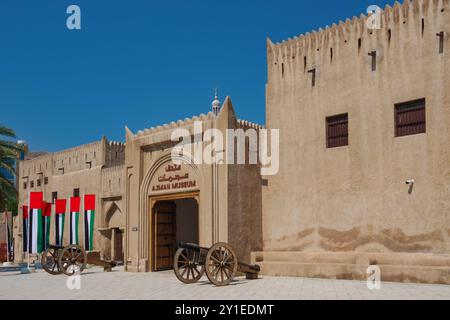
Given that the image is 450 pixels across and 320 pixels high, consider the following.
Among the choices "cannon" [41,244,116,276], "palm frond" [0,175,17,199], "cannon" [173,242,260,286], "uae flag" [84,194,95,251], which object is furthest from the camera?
"uae flag" [84,194,95,251]

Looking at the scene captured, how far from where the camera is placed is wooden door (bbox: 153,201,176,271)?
63.5 ft

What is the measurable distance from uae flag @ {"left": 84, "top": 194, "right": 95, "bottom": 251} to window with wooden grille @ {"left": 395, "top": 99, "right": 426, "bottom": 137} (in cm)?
1398

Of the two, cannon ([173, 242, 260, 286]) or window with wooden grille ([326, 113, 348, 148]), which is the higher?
window with wooden grille ([326, 113, 348, 148])

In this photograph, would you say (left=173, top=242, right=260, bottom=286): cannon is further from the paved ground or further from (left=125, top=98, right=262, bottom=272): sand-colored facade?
(left=125, top=98, right=262, bottom=272): sand-colored facade

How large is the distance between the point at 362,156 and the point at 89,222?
13042 millimetres

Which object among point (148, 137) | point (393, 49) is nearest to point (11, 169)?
point (148, 137)

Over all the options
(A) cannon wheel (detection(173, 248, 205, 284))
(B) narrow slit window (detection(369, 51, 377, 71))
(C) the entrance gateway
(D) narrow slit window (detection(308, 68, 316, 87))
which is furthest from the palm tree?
(B) narrow slit window (detection(369, 51, 377, 71))

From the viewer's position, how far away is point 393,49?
1481cm

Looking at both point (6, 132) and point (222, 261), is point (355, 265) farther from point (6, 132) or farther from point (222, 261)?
point (6, 132)

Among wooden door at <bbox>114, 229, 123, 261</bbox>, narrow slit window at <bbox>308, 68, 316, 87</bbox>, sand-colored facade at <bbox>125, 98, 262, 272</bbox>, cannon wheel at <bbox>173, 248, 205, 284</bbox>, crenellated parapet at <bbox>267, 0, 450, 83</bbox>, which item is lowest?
wooden door at <bbox>114, 229, 123, 261</bbox>

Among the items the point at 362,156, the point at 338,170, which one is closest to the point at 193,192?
the point at 338,170

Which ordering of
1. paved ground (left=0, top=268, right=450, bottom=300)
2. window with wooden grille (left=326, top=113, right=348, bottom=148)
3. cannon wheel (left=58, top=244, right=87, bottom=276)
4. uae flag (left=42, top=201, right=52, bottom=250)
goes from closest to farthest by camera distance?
paved ground (left=0, top=268, right=450, bottom=300) < window with wooden grille (left=326, top=113, right=348, bottom=148) < cannon wheel (left=58, top=244, right=87, bottom=276) < uae flag (left=42, top=201, right=52, bottom=250)

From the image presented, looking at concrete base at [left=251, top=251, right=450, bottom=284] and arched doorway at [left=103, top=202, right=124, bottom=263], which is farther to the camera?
arched doorway at [left=103, top=202, right=124, bottom=263]
